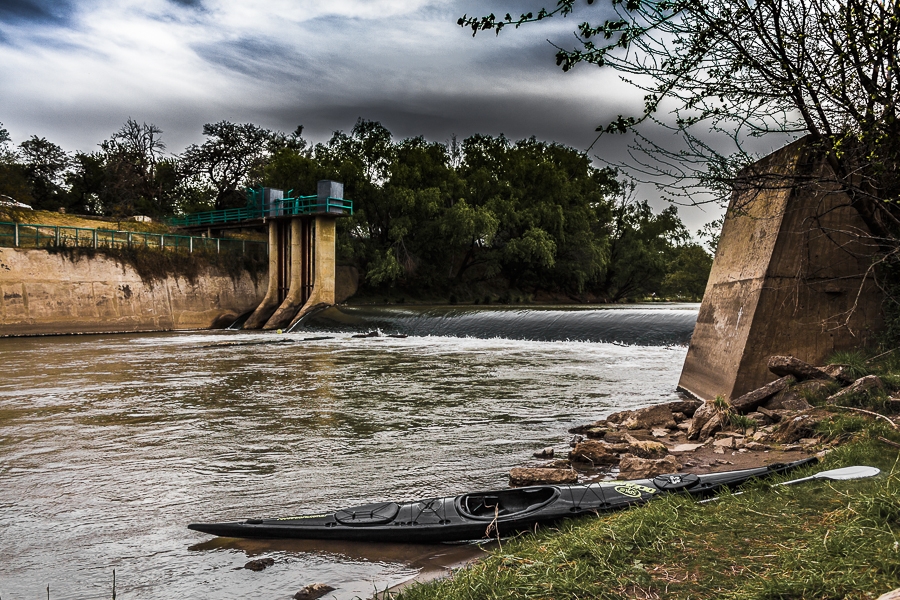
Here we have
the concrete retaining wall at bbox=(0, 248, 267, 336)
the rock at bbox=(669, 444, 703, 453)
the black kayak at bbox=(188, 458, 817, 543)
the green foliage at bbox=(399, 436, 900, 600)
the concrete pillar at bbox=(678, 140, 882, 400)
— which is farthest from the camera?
the concrete retaining wall at bbox=(0, 248, 267, 336)

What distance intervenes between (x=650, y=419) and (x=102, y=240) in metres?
30.0

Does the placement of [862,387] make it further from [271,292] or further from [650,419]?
[271,292]

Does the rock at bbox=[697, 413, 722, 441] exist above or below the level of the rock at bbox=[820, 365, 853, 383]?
below

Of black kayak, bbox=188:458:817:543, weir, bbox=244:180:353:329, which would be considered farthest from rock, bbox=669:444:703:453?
weir, bbox=244:180:353:329

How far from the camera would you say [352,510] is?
193 inches

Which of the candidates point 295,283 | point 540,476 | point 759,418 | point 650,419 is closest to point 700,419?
point 759,418

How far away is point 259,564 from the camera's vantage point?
4.48 metres

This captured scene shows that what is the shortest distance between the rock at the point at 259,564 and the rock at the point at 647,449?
3882mm

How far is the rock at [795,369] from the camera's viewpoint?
781 cm

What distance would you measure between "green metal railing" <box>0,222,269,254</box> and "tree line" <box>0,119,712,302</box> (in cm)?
494

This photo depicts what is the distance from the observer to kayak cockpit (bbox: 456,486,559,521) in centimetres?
474

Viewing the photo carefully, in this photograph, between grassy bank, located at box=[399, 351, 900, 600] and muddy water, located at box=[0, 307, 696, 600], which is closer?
grassy bank, located at box=[399, 351, 900, 600]

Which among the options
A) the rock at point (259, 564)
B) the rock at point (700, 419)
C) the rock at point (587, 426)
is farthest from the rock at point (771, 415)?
the rock at point (259, 564)

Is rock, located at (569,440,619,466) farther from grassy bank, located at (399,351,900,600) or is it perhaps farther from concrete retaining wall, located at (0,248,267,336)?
concrete retaining wall, located at (0,248,267,336)
